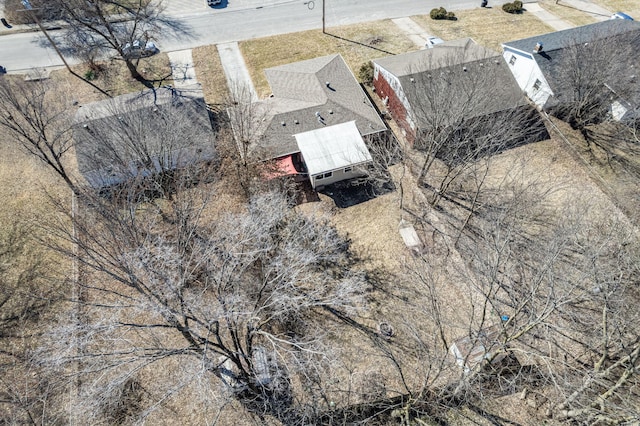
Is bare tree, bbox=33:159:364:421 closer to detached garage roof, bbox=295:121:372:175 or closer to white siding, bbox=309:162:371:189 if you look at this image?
white siding, bbox=309:162:371:189

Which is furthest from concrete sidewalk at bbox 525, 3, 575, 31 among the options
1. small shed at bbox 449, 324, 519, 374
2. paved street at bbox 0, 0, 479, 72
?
small shed at bbox 449, 324, 519, 374

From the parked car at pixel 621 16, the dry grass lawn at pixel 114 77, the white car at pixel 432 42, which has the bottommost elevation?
the dry grass lawn at pixel 114 77

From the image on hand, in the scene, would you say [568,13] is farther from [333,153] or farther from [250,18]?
[333,153]

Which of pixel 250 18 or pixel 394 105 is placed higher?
pixel 250 18

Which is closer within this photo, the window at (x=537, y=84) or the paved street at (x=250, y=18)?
the window at (x=537, y=84)

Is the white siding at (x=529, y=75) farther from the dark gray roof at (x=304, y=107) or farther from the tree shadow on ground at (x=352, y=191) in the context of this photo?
the tree shadow on ground at (x=352, y=191)

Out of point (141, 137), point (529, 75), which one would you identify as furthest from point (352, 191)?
point (529, 75)

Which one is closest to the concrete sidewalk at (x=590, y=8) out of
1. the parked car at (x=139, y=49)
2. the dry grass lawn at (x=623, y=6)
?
the dry grass lawn at (x=623, y=6)

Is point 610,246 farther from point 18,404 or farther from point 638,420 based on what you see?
point 18,404

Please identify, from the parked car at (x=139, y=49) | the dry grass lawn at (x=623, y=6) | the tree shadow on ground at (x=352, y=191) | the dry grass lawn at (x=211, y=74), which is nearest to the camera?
the tree shadow on ground at (x=352, y=191)
